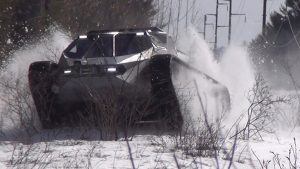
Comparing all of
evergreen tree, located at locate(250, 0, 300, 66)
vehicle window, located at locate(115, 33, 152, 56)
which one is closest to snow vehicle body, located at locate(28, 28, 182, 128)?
vehicle window, located at locate(115, 33, 152, 56)

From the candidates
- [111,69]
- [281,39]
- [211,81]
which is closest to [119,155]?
[111,69]

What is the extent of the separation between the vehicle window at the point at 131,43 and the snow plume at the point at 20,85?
1.60 meters

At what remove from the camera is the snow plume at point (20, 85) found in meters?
10.6

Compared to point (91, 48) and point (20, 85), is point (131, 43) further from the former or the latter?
point (20, 85)

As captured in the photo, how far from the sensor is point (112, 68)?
10109 mm

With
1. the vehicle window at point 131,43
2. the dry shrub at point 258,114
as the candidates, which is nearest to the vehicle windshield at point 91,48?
the vehicle window at point 131,43

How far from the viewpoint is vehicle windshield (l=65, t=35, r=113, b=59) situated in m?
10.8

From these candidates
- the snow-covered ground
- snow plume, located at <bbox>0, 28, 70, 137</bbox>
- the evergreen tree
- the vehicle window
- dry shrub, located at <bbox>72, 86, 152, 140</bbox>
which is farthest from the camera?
the evergreen tree

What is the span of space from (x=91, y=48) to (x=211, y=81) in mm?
2365

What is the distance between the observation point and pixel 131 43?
36.0 feet

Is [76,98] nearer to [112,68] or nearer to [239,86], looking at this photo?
[112,68]

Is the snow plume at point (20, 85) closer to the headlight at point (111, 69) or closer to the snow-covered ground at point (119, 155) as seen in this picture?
the headlight at point (111, 69)

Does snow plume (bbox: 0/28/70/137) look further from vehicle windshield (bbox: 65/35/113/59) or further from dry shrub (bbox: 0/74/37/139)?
vehicle windshield (bbox: 65/35/113/59)

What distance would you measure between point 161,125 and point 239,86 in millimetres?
5592
